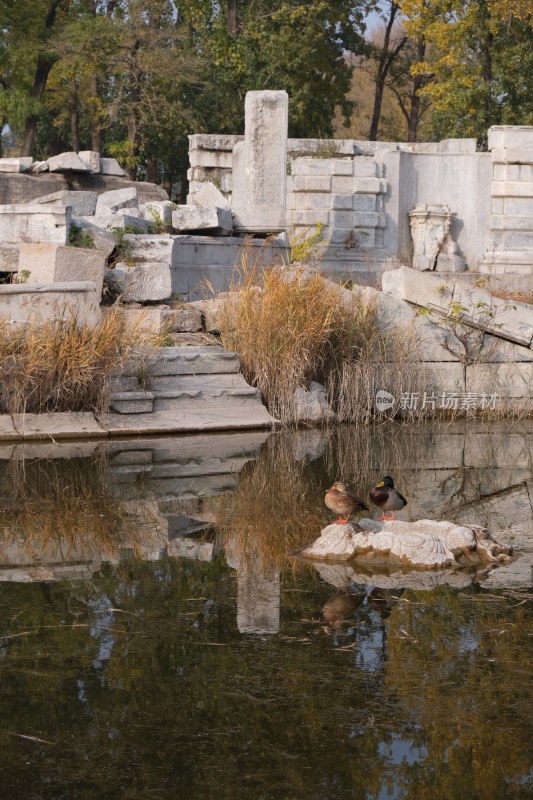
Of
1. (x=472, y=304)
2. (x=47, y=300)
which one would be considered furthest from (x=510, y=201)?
(x=47, y=300)

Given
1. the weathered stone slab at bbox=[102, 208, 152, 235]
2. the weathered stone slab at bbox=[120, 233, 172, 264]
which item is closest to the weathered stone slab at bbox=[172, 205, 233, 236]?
the weathered stone slab at bbox=[102, 208, 152, 235]

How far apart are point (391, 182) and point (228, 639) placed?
16602 mm

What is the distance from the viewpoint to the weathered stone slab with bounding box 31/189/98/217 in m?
16.2

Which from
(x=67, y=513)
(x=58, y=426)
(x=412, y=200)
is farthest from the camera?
(x=412, y=200)

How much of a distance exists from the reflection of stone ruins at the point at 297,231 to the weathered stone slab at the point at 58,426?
458mm

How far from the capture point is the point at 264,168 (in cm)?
1584

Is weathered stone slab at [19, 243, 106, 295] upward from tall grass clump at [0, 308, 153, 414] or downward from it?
upward

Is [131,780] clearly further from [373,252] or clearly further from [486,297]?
[373,252]

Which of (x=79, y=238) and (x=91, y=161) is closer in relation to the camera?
(x=79, y=238)

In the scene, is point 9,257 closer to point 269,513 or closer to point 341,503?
point 269,513

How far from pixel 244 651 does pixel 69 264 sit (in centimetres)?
739

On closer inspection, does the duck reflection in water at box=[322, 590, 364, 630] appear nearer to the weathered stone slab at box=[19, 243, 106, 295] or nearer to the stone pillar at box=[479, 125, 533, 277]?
the weathered stone slab at box=[19, 243, 106, 295]

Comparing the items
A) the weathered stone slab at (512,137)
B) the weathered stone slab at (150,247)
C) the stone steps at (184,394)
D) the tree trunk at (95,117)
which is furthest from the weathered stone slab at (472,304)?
the tree trunk at (95,117)

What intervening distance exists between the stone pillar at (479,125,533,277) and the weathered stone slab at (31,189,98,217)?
25.1 ft
